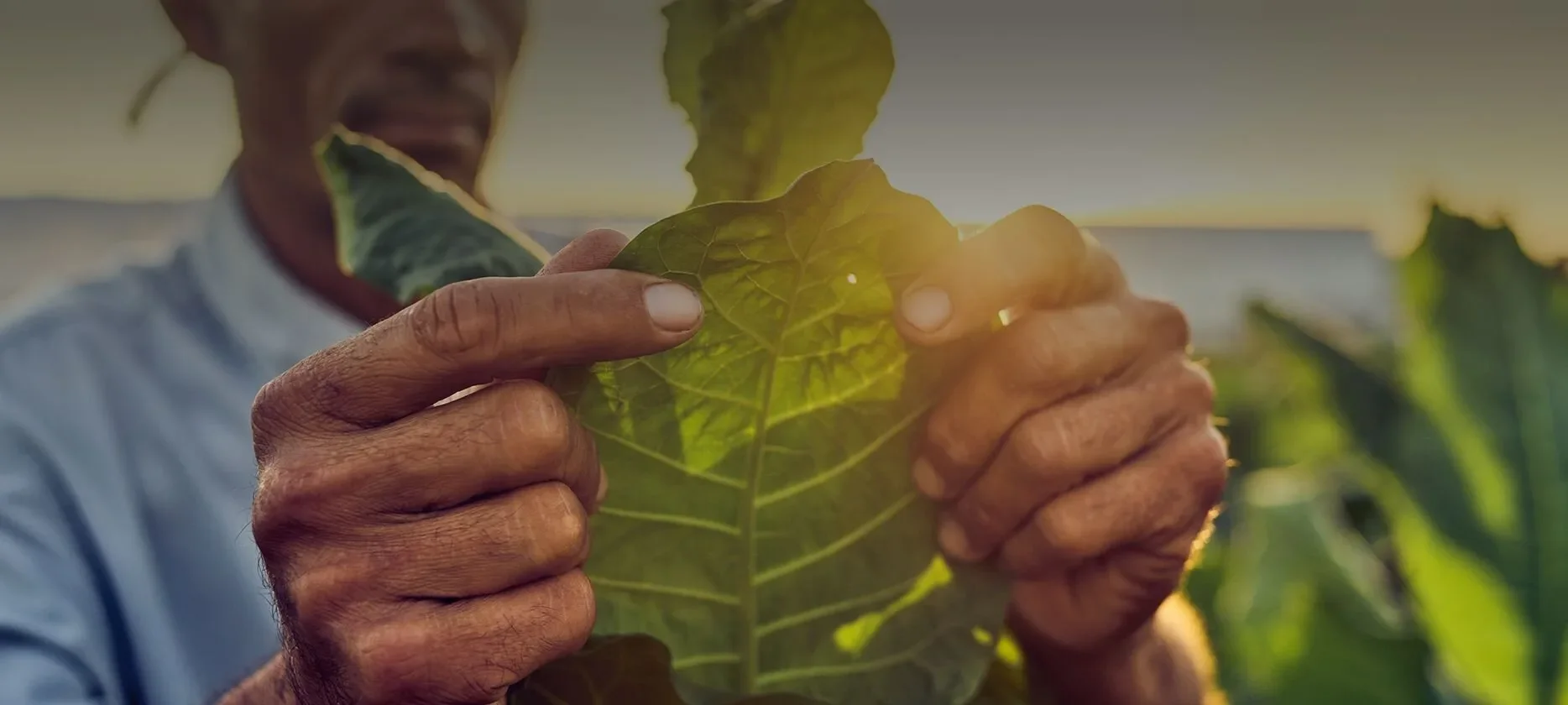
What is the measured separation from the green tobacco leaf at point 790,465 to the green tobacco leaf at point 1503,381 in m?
0.66

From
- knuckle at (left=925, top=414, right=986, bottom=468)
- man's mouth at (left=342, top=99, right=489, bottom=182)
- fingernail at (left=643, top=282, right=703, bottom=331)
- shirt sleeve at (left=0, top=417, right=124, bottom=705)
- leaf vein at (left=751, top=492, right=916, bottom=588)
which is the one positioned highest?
man's mouth at (left=342, top=99, right=489, bottom=182)

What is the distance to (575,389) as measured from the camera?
1.36 ft

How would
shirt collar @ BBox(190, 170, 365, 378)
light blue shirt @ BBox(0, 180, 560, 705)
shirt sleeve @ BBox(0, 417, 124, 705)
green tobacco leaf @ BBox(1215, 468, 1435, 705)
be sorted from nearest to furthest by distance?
green tobacco leaf @ BBox(1215, 468, 1435, 705) → shirt sleeve @ BBox(0, 417, 124, 705) → light blue shirt @ BBox(0, 180, 560, 705) → shirt collar @ BBox(190, 170, 365, 378)

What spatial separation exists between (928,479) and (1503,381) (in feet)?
2.43

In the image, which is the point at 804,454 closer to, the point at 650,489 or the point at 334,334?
the point at 650,489

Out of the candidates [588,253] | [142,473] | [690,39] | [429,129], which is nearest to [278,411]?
[588,253]

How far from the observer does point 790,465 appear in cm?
44

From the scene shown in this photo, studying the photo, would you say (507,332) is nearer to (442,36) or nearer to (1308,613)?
(1308,613)

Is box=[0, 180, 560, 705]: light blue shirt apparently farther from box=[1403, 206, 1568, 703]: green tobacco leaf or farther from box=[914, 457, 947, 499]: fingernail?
box=[1403, 206, 1568, 703]: green tobacco leaf

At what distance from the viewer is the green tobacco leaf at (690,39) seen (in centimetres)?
49

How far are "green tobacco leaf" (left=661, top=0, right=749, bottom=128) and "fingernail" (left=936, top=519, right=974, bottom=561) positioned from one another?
8.7 inches

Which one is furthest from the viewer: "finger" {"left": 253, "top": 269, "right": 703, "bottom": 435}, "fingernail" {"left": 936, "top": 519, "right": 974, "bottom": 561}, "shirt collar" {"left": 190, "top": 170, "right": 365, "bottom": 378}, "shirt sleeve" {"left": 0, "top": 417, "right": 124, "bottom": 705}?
"shirt collar" {"left": 190, "top": 170, "right": 365, "bottom": 378}

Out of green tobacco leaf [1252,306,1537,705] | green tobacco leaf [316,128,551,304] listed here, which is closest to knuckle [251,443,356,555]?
green tobacco leaf [316,128,551,304]

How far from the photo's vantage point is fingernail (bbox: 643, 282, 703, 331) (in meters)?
0.38
